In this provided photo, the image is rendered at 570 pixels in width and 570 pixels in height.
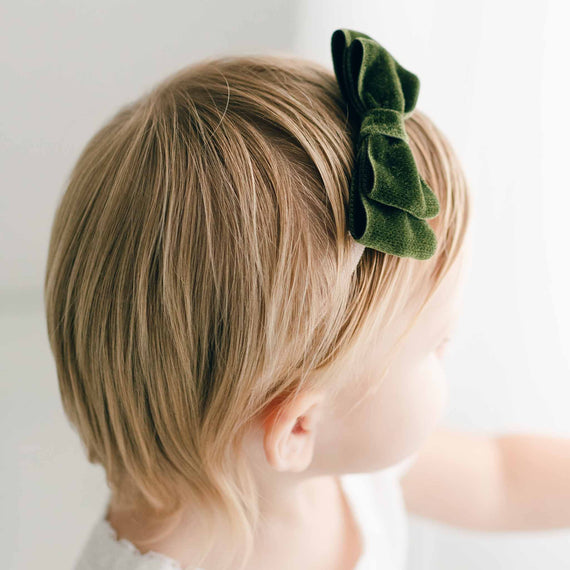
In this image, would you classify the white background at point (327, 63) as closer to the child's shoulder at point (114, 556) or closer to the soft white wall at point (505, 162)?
the soft white wall at point (505, 162)

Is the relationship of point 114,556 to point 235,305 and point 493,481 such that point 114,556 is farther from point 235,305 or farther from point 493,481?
point 493,481

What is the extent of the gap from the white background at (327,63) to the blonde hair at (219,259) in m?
0.22

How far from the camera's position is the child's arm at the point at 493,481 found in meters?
0.75

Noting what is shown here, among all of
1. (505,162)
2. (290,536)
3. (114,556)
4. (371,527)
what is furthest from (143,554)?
(505,162)

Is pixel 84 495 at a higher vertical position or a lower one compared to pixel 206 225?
lower

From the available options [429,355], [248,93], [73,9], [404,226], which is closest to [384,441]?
[429,355]

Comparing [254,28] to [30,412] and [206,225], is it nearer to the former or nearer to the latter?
[206,225]

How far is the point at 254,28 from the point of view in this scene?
0.83 meters

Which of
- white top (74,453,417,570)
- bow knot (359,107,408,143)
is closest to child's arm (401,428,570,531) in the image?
white top (74,453,417,570)

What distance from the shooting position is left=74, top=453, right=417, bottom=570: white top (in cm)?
66

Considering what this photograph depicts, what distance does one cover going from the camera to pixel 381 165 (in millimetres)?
465

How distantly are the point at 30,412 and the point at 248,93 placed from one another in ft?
2.00

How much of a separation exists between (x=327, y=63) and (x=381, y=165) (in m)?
0.39

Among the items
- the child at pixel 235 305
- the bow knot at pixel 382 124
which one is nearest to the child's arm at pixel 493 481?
the child at pixel 235 305
